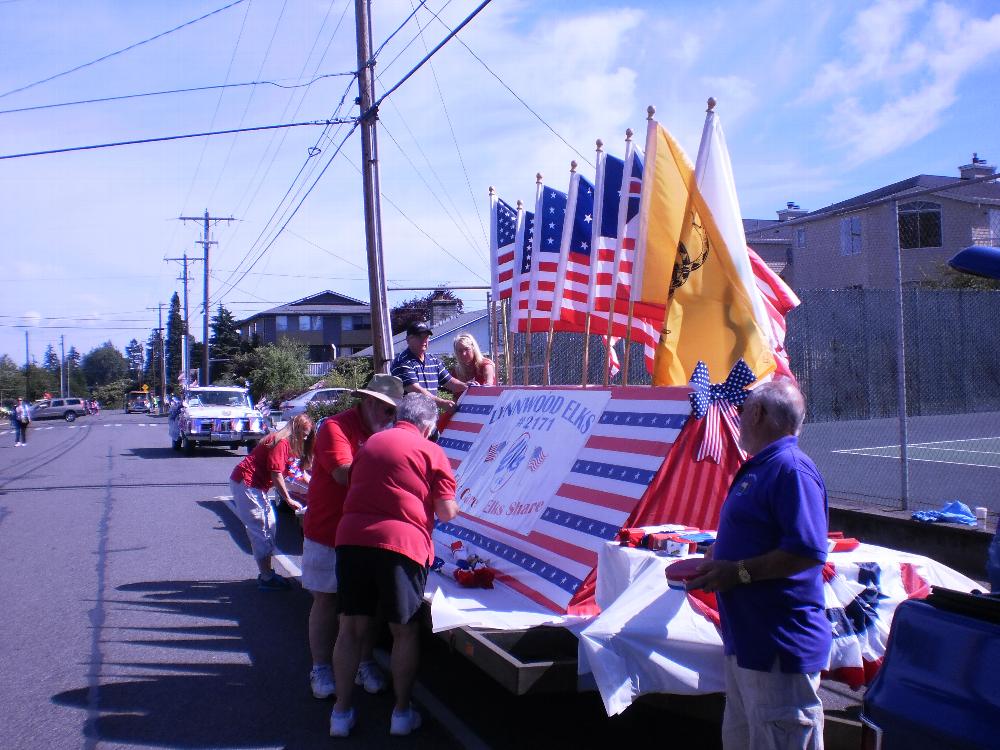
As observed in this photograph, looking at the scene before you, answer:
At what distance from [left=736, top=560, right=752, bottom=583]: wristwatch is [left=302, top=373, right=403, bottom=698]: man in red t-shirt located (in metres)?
2.68

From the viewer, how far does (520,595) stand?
5129 mm

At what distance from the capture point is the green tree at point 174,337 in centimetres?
11344

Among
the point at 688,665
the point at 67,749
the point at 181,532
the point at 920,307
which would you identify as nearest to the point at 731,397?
the point at 688,665

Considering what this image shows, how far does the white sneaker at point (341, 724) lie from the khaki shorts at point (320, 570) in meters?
0.81

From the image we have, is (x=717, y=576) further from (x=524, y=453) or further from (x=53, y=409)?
(x=53, y=409)

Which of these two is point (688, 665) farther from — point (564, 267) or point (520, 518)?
point (564, 267)

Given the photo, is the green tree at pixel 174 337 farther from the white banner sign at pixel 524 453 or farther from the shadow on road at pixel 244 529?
the white banner sign at pixel 524 453

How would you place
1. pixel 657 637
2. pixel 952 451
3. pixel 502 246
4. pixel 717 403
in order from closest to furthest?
pixel 657 637
pixel 717 403
pixel 502 246
pixel 952 451

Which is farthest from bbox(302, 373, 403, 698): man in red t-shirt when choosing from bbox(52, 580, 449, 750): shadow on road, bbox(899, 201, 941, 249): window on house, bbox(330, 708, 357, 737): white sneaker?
bbox(899, 201, 941, 249): window on house

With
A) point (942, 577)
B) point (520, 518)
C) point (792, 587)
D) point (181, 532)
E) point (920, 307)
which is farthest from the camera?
point (920, 307)

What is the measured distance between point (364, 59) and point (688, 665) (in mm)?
13014

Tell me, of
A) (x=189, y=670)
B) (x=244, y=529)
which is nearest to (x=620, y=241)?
(x=189, y=670)

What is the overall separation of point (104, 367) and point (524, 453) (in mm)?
175399

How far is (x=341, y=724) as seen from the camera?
4.75m
